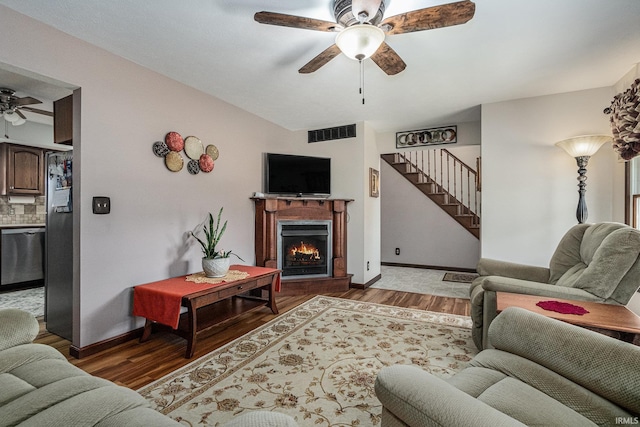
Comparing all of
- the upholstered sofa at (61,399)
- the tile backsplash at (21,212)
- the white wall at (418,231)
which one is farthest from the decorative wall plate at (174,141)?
the white wall at (418,231)

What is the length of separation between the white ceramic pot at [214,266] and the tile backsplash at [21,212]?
3876 millimetres

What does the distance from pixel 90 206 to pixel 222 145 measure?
5.17 ft

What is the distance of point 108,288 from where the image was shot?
95.2 inches

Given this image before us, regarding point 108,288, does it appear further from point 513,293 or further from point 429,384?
point 513,293

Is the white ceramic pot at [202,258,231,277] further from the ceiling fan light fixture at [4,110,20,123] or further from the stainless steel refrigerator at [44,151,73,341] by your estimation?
the ceiling fan light fixture at [4,110,20,123]

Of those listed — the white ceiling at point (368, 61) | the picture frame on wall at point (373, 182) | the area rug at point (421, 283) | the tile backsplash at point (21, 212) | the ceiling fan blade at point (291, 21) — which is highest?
the white ceiling at point (368, 61)

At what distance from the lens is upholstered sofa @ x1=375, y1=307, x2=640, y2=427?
805 millimetres

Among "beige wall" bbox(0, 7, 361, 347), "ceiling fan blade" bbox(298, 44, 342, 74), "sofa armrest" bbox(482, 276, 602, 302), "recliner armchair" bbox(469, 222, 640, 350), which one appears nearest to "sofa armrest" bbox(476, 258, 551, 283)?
"recliner armchair" bbox(469, 222, 640, 350)

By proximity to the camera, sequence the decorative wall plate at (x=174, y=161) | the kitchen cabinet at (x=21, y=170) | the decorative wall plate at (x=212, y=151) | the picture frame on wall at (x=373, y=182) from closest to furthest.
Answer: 1. the decorative wall plate at (x=174, y=161)
2. the decorative wall plate at (x=212, y=151)
3. the kitchen cabinet at (x=21, y=170)
4. the picture frame on wall at (x=373, y=182)

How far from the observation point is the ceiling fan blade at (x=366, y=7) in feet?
5.30

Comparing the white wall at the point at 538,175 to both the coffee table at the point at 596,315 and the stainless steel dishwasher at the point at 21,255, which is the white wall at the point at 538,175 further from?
the stainless steel dishwasher at the point at 21,255

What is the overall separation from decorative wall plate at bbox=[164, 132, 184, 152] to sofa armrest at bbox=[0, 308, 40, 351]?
1.89 metres

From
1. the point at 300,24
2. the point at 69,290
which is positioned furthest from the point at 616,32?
the point at 69,290

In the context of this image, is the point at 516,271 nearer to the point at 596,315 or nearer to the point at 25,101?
the point at 596,315
